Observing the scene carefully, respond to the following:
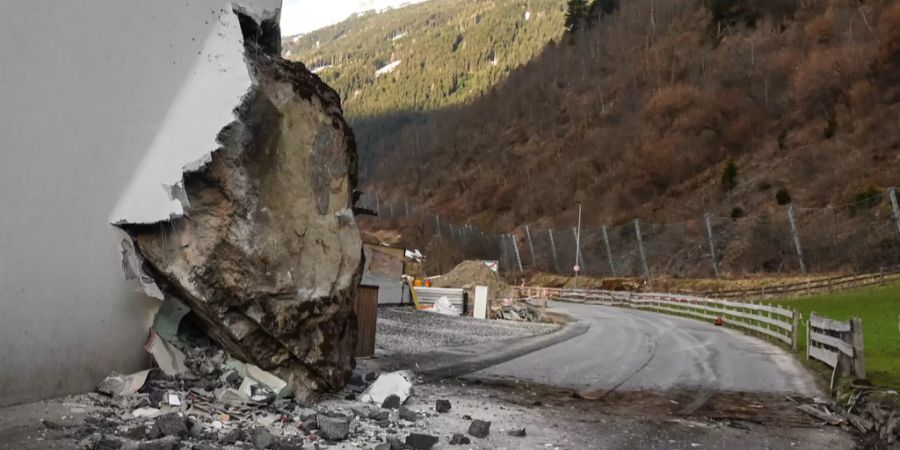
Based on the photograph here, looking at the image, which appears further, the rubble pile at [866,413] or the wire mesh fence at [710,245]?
the wire mesh fence at [710,245]

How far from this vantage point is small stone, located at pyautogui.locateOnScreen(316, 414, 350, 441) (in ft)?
21.4

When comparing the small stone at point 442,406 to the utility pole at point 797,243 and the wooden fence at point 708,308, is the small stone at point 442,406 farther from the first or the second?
the utility pole at point 797,243

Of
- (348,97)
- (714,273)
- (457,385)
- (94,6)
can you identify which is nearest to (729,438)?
(457,385)

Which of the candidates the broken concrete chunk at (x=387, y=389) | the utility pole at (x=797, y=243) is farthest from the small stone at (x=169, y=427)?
the utility pole at (x=797, y=243)

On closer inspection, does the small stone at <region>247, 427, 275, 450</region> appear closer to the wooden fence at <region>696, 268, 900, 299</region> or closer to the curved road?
the curved road

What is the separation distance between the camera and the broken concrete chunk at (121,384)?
6827 mm

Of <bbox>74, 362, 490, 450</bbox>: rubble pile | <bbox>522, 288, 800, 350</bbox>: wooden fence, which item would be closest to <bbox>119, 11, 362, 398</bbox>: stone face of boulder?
<bbox>74, 362, 490, 450</bbox>: rubble pile

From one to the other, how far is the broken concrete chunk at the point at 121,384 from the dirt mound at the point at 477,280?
98.7 feet

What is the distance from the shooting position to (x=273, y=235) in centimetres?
770

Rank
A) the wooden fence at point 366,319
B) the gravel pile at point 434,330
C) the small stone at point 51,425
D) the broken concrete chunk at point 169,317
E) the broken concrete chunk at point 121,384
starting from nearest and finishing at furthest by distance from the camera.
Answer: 1. the small stone at point 51,425
2. the broken concrete chunk at point 121,384
3. the broken concrete chunk at point 169,317
4. the wooden fence at point 366,319
5. the gravel pile at point 434,330

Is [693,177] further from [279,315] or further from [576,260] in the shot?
[279,315]

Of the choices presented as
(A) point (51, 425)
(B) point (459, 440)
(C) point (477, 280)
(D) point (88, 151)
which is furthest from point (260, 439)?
(C) point (477, 280)

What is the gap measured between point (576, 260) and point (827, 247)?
21877 mm

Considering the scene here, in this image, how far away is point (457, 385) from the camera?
1064 cm
